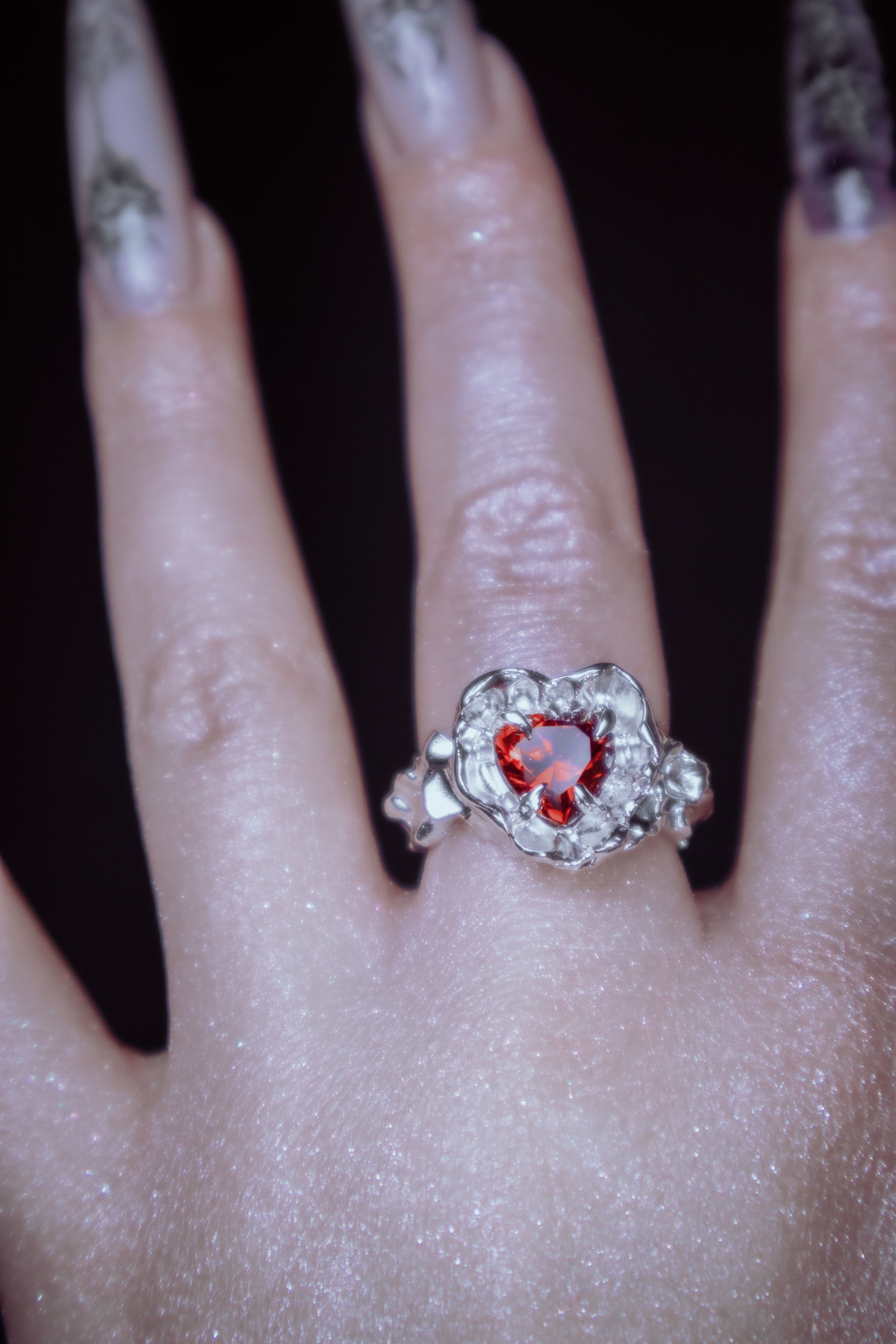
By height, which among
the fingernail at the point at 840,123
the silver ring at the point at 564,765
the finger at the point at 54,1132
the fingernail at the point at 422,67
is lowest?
the finger at the point at 54,1132

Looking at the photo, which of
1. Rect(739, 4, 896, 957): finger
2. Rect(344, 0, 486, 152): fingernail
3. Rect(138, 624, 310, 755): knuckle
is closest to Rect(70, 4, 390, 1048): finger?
Rect(138, 624, 310, 755): knuckle

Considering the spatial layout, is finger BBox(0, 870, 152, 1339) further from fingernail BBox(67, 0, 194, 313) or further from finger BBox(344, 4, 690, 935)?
fingernail BBox(67, 0, 194, 313)

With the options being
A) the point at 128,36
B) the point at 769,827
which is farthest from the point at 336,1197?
the point at 128,36

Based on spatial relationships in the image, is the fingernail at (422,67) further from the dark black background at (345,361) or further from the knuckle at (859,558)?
the knuckle at (859,558)

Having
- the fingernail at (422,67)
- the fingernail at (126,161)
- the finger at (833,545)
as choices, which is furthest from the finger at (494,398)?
the fingernail at (126,161)

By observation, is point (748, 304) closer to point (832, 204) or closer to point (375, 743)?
point (832, 204)
